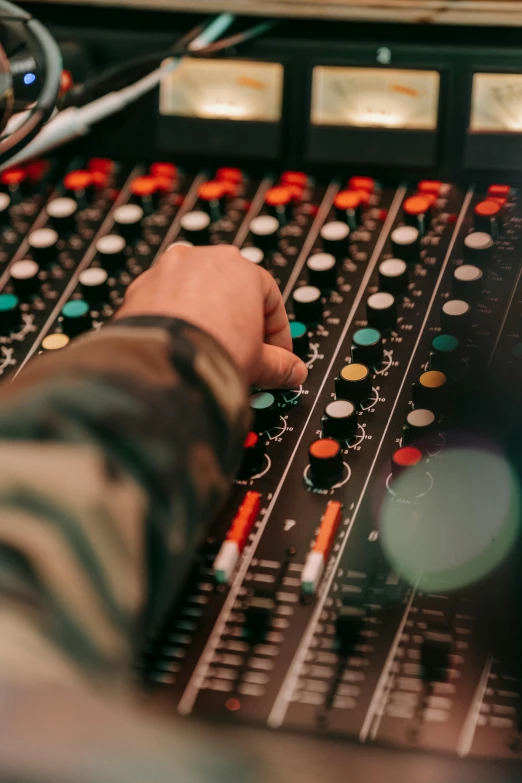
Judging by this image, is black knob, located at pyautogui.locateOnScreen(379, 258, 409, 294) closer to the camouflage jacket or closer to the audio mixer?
the audio mixer

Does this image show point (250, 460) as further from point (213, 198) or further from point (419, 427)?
point (213, 198)

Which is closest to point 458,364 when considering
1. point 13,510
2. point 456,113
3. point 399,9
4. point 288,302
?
point 288,302

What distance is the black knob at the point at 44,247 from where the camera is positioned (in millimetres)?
1351

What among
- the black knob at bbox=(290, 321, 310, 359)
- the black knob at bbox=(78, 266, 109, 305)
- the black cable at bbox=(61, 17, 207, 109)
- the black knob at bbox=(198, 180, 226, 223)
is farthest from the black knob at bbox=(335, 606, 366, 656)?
the black cable at bbox=(61, 17, 207, 109)

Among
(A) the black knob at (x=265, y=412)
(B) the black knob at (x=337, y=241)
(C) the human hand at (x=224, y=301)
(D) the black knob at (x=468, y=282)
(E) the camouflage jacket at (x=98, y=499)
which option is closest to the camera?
(E) the camouflage jacket at (x=98, y=499)

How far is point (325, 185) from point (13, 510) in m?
0.96

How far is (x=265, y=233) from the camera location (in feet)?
4.33

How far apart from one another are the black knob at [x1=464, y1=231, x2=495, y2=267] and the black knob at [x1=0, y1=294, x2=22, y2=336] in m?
0.56

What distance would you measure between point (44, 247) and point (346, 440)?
0.53m

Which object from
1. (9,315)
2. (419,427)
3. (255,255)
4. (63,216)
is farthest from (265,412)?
(63,216)

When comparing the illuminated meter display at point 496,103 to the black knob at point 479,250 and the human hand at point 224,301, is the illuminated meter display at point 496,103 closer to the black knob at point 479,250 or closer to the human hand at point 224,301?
the black knob at point 479,250

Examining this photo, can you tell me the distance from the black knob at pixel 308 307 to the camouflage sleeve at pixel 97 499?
1.81ft

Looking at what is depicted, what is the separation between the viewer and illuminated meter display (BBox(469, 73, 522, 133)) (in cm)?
132

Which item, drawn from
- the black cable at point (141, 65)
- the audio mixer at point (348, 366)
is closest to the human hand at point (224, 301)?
the audio mixer at point (348, 366)
